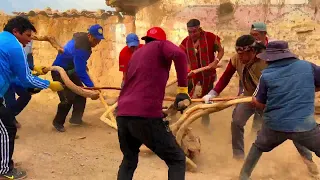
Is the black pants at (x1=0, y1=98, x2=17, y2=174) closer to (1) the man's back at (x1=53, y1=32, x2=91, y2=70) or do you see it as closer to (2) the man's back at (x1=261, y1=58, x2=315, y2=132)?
(1) the man's back at (x1=53, y1=32, x2=91, y2=70)

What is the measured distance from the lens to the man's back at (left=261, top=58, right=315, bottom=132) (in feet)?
12.0

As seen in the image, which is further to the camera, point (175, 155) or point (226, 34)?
point (226, 34)

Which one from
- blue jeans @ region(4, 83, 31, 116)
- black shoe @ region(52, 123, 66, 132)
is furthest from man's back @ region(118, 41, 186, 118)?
black shoe @ region(52, 123, 66, 132)

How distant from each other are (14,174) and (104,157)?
44.9 inches

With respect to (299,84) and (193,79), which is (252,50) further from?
(193,79)

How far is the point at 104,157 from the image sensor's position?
507 centimetres

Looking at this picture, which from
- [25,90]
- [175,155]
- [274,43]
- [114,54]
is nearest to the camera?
[175,155]

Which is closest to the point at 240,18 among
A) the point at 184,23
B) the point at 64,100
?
the point at 184,23

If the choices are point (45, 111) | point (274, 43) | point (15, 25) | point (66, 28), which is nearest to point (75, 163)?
point (15, 25)

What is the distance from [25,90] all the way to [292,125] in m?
3.69

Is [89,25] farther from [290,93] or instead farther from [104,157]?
[290,93]

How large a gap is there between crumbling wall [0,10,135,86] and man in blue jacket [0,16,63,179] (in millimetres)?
4885

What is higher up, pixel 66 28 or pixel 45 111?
pixel 66 28

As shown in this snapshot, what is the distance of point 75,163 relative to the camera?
15.9 ft
